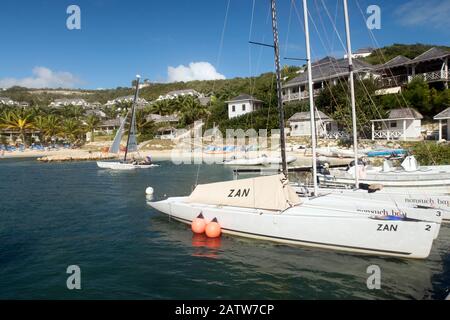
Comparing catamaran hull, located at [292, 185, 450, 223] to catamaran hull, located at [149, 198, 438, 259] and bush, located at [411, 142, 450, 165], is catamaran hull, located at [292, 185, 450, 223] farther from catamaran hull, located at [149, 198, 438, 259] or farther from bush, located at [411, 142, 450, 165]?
bush, located at [411, 142, 450, 165]

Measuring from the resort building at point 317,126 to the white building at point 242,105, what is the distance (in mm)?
13929

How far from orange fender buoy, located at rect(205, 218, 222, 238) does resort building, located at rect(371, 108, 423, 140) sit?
3789cm

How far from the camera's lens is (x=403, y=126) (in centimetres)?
4753

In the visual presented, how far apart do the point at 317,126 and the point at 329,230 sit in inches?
1798

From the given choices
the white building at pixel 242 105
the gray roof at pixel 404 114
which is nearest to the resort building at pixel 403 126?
the gray roof at pixel 404 114

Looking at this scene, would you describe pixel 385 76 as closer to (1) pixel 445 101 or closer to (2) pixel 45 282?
(1) pixel 445 101

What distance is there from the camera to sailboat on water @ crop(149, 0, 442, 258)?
1262cm

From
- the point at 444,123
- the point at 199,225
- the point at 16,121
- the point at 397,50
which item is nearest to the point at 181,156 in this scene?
the point at 444,123

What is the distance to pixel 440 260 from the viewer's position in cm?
1291

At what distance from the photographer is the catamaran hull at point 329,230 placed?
12.5 m
